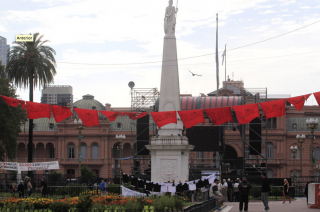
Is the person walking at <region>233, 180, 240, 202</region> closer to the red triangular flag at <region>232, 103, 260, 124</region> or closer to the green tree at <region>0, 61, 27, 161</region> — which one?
the red triangular flag at <region>232, 103, 260, 124</region>

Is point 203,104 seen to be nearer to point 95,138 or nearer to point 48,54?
point 48,54

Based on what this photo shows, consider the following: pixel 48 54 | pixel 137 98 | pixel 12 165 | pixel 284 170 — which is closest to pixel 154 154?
pixel 12 165

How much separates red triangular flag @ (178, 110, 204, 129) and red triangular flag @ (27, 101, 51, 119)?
645cm

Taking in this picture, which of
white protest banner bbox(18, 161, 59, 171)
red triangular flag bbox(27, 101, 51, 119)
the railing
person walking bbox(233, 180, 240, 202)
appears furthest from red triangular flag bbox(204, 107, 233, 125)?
white protest banner bbox(18, 161, 59, 171)

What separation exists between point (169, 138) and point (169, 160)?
1262mm

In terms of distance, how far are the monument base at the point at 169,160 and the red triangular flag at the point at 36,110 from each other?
7596 mm

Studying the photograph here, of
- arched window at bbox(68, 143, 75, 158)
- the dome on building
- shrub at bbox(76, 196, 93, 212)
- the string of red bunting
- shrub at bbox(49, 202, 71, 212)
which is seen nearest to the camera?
shrub at bbox(76, 196, 93, 212)

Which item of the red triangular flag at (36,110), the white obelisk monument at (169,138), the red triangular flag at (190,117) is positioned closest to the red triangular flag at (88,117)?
the red triangular flag at (36,110)

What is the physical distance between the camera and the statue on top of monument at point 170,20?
31.3 m

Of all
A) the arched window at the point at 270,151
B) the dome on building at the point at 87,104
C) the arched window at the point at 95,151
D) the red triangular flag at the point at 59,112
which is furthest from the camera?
the dome on building at the point at 87,104

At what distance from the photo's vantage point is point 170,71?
30703 millimetres

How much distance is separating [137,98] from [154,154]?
81.0 ft

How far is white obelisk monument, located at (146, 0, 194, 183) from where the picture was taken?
98.7 ft

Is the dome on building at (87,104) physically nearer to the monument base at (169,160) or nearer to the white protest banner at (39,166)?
the white protest banner at (39,166)
